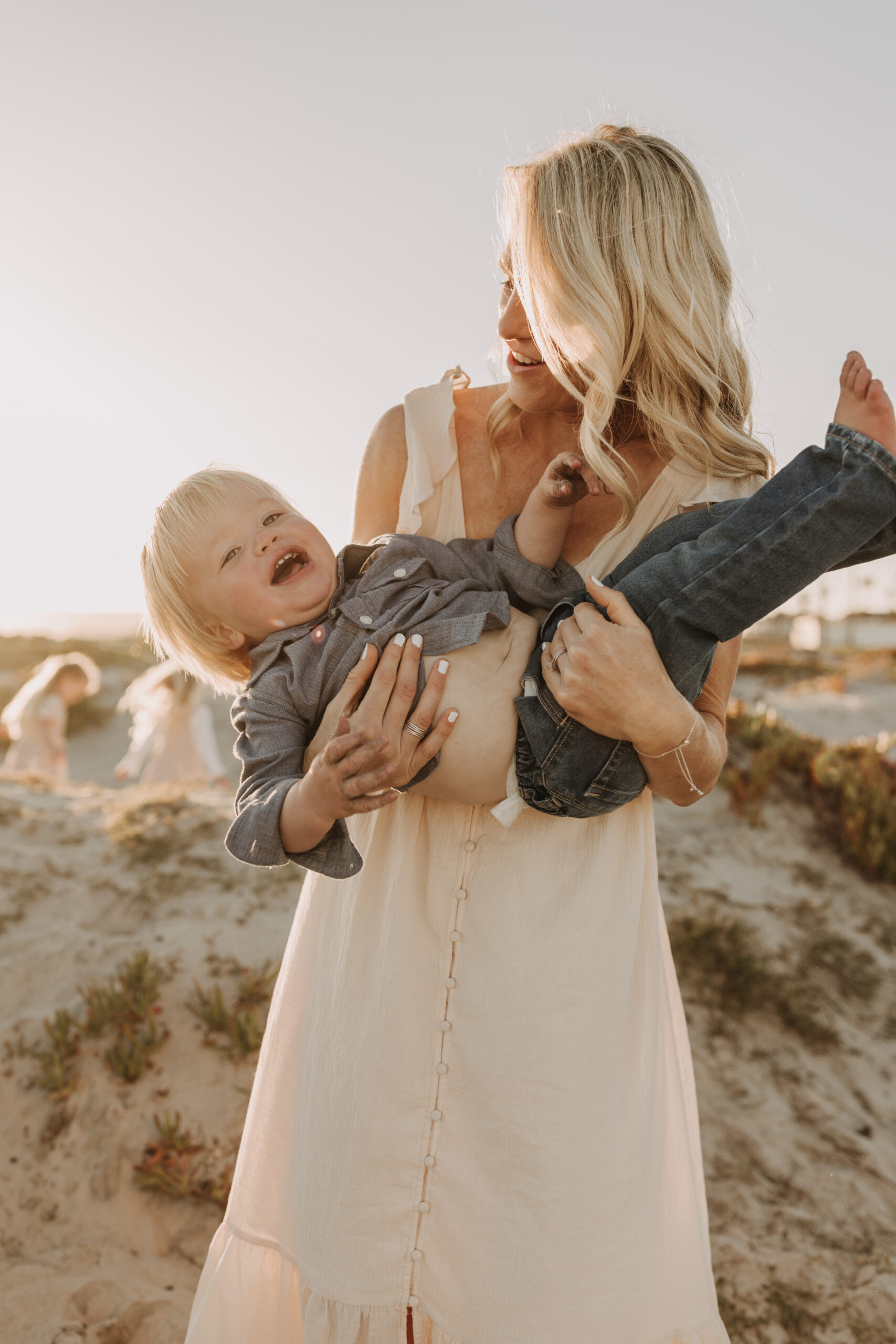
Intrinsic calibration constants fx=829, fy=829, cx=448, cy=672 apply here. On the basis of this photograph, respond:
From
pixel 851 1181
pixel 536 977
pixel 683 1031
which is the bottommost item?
pixel 851 1181

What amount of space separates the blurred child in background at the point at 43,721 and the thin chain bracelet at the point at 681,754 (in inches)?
376

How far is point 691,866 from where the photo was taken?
635 cm

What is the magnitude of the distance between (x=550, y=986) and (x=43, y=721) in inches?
391

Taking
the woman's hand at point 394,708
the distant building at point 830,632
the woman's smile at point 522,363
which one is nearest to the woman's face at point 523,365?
the woman's smile at point 522,363

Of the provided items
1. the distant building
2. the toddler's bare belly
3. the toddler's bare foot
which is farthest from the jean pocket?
the distant building

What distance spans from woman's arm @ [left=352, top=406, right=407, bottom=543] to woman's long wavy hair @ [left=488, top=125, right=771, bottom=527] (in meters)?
0.52

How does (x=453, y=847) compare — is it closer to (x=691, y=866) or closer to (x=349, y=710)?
(x=349, y=710)

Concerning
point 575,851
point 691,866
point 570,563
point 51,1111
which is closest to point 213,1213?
point 51,1111

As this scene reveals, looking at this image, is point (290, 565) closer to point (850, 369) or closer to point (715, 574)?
point (715, 574)

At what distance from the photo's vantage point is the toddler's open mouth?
2.07 meters

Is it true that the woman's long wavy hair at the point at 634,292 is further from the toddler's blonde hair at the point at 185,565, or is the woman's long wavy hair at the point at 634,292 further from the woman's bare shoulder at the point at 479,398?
the toddler's blonde hair at the point at 185,565

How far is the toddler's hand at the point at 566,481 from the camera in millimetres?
1859

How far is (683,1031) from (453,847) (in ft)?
2.87

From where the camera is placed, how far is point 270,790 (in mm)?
1729
